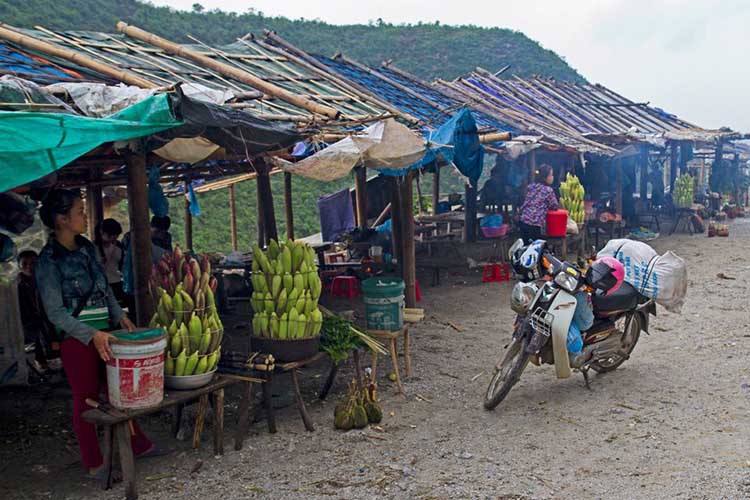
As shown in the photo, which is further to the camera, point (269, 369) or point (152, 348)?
point (269, 369)

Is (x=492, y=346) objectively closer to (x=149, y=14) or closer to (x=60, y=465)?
(x=60, y=465)

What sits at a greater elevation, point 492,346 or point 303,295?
point 303,295

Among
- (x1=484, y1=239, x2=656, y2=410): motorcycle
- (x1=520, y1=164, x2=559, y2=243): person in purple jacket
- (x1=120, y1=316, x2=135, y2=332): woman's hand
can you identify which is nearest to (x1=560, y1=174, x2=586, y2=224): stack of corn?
(x1=520, y1=164, x2=559, y2=243): person in purple jacket

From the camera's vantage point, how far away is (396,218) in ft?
37.4

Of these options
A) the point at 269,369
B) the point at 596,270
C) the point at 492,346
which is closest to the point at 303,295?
the point at 269,369

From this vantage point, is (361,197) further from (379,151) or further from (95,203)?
(379,151)

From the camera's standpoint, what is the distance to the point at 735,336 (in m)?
7.52

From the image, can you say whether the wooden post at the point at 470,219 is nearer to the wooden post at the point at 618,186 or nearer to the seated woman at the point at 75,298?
the wooden post at the point at 618,186

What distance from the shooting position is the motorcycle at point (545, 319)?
5.38 metres

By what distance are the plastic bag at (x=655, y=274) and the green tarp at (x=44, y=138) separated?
4.12m

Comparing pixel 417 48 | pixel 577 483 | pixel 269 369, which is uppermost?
pixel 417 48

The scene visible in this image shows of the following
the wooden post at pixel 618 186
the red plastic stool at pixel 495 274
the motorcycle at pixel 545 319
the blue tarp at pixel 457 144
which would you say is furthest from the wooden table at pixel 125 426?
the wooden post at pixel 618 186

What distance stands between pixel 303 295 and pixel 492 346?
3.29 meters

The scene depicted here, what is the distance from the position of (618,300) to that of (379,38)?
133 ft
